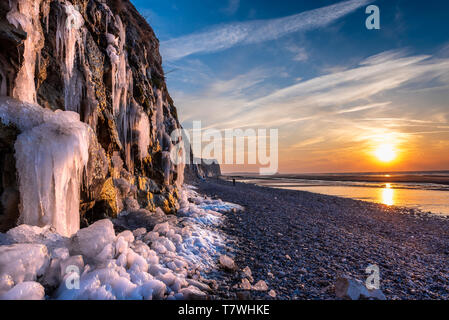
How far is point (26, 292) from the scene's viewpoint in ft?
10.8

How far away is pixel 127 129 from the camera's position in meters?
11.4

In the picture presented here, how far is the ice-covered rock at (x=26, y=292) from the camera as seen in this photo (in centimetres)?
318

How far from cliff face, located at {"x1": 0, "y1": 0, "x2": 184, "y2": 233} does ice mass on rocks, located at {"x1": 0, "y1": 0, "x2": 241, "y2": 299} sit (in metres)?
0.03

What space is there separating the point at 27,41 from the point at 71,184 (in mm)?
3914

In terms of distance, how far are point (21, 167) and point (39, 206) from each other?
3.12ft

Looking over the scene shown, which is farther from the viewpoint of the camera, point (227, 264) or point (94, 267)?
point (227, 264)

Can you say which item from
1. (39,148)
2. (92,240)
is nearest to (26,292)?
(92,240)

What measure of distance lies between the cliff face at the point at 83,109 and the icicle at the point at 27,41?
24mm

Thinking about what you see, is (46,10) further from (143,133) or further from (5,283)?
(5,283)

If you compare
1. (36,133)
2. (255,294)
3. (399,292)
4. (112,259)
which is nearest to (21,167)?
(36,133)

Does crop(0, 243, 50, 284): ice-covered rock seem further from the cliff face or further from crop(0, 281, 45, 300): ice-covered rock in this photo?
the cliff face

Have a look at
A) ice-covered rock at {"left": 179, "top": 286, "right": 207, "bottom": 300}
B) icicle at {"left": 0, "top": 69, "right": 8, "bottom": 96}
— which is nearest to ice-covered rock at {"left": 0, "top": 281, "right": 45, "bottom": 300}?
ice-covered rock at {"left": 179, "top": 286, "right": 207, "bottom": 300}

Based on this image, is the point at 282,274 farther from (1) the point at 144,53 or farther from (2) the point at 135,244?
(1) the point at 144,53

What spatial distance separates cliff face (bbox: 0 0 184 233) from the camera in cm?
489
